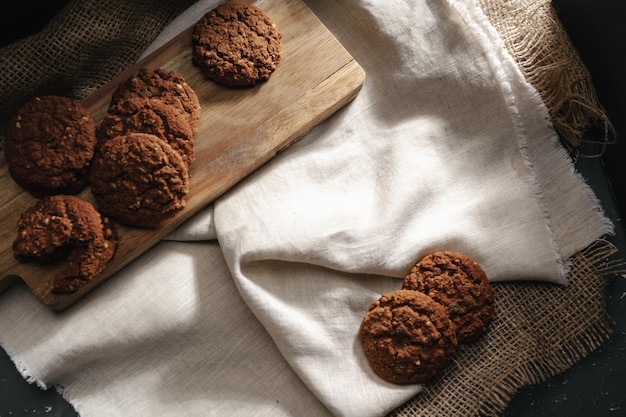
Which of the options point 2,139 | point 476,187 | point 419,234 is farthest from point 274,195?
point 2,139

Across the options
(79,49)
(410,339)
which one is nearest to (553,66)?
(410,339)

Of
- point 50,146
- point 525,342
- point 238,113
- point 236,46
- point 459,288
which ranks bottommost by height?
point 525,342

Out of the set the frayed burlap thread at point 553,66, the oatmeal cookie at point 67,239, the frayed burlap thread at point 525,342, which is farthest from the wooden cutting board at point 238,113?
the frayed burlap thread at point 525,342

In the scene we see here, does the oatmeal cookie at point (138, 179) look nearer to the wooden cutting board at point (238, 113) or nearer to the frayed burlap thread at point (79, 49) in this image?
the wooden cutting board at point (238, 113)

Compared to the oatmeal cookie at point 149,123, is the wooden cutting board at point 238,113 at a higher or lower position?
lower

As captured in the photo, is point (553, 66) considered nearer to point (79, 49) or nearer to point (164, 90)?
point (164, 90)

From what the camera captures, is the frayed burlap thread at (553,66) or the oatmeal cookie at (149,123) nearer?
the oatmeal cookie at (149,123)
